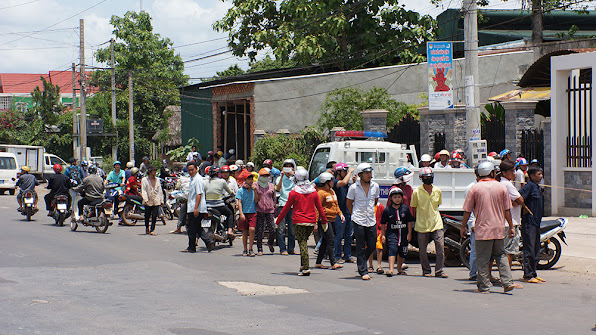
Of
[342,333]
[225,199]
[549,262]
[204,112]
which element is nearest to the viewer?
[342,333]

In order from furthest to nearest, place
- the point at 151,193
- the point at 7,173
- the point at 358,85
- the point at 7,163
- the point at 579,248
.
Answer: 1. the point at 7,163
2. the point at 7,173
3. the point at 358,85
4. the point at 151,193
5. the point at 579,248

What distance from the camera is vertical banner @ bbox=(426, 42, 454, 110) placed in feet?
60.1

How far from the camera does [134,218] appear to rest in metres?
20.5

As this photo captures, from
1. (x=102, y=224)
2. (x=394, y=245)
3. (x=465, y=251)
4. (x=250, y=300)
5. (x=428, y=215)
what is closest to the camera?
(x=250, y=300)

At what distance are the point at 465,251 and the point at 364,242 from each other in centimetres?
193

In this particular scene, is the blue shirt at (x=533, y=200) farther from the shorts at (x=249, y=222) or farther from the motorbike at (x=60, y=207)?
the motorbike at (x=60, y=207)

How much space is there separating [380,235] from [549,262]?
304cm

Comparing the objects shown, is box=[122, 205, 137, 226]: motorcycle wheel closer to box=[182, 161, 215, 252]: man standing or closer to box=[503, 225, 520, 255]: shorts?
box=[182, 161, 215, 252]: man standing

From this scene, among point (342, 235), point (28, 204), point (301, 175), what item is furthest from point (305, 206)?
point (28, 204)

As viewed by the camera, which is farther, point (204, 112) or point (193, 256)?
point (204, 112)

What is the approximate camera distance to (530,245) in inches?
435

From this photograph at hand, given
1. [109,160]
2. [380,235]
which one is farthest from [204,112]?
[380,235]

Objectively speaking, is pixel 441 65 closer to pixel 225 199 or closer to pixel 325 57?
pixel 225 199

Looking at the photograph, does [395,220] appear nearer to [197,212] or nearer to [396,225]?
[396,225]
